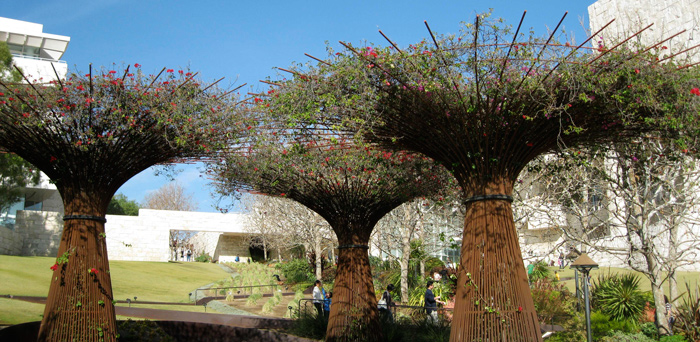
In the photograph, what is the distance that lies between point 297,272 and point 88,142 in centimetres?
1864

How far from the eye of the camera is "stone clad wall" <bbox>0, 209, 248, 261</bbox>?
90.3 feet

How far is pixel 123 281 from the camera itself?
22.0 metres

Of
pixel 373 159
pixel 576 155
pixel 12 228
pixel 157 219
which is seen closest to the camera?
pixel 576 155

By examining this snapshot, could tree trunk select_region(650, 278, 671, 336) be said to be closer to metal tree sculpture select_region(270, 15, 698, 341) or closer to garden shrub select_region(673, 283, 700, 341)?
garden shrub select_region(673, 283, 700, 341)

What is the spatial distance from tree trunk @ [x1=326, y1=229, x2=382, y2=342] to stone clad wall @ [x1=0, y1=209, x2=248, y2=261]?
18.0m

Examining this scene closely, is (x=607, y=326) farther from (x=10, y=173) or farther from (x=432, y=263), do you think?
(x=10, y=173)

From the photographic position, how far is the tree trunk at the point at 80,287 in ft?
23.4

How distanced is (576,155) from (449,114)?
83.8 inches

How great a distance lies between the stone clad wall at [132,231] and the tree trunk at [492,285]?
2183 cm

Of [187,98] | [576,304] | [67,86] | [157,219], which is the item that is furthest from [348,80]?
[157,219]

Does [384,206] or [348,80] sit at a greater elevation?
[348,80]

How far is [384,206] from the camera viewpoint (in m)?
9.79

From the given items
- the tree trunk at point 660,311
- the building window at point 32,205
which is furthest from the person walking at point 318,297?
the building window at point 32,205

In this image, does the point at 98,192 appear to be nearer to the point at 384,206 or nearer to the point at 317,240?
the point at 384,206
